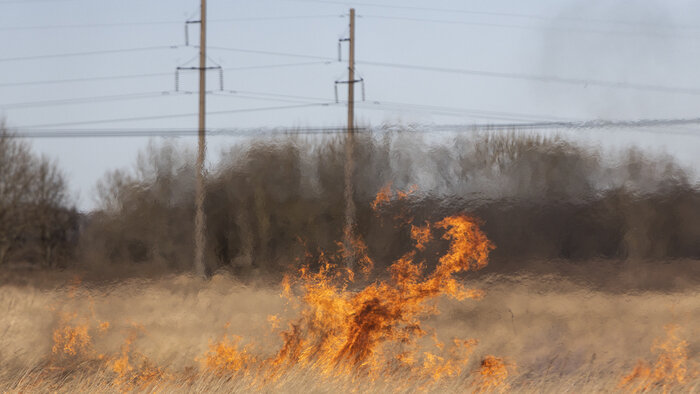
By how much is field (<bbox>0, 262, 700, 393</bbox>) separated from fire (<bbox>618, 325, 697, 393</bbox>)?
24 millimetres

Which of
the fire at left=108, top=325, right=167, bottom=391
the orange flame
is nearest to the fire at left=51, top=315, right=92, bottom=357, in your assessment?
the fire at left=108, top=325, right=167, bottom=391

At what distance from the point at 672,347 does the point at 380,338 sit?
4914mm

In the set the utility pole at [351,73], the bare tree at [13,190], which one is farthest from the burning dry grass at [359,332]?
the utility pole at [351,73]

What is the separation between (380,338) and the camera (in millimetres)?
17234

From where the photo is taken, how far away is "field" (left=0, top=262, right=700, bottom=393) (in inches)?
624

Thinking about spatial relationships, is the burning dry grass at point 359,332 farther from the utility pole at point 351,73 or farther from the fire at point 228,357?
the utility pole at point 351,73

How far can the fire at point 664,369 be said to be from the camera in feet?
51.4

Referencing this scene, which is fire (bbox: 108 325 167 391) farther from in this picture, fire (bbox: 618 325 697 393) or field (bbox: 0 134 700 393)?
fire (bbox: 618 325 697 393)

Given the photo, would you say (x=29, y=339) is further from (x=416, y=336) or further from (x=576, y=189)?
(x=576, y=189)

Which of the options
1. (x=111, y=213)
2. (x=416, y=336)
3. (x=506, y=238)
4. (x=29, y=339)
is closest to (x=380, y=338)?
(x=416, y=336)

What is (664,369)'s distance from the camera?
634 inches

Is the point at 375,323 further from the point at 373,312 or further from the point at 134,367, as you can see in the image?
the point at 134,367

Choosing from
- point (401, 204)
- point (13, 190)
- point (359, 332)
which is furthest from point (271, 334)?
point (13, 190)

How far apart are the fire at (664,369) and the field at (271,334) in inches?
0.9
